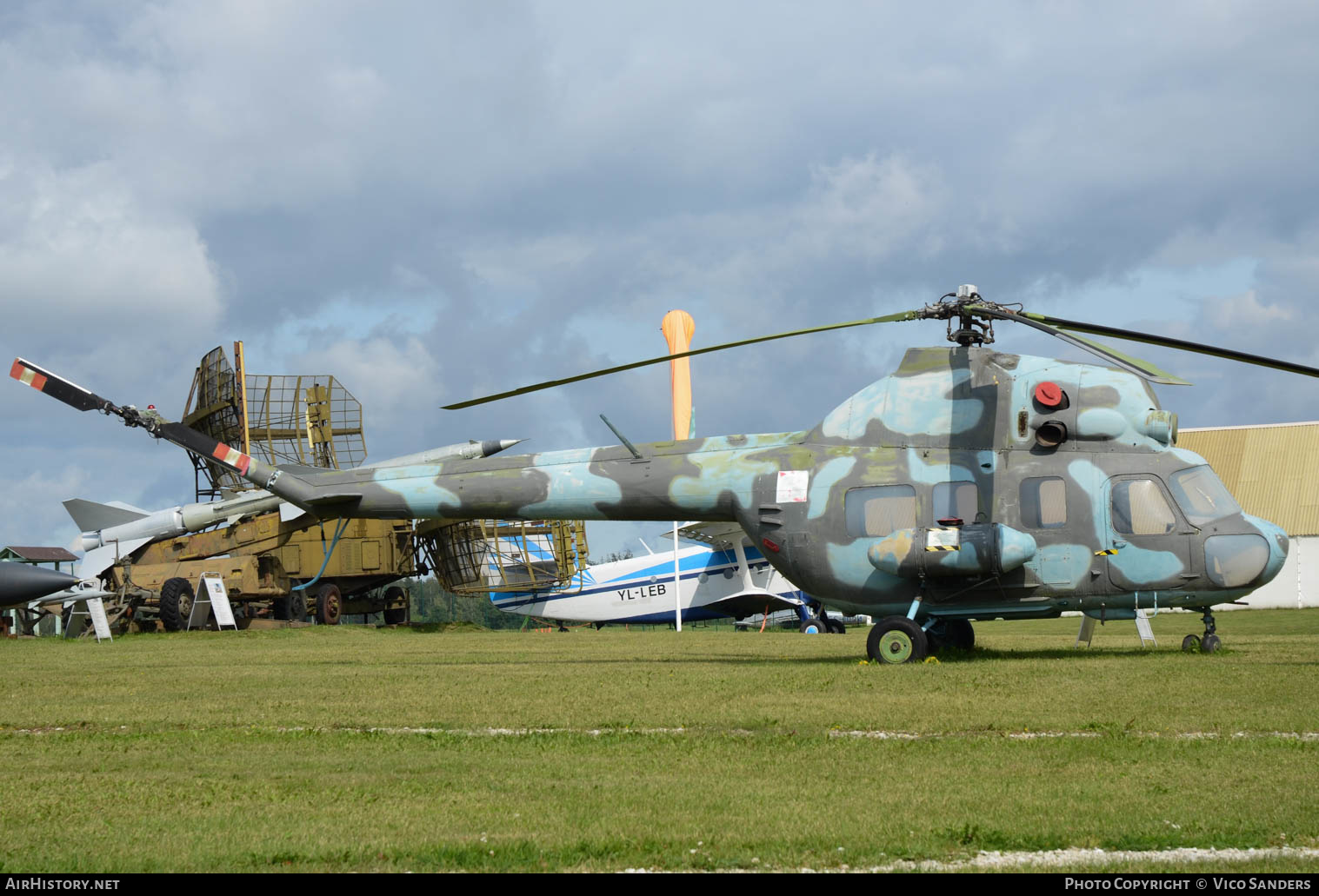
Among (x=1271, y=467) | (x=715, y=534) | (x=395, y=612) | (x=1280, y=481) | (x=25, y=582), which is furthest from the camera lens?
(x=1271, y=467)

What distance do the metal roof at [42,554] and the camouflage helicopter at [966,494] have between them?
33.0 m

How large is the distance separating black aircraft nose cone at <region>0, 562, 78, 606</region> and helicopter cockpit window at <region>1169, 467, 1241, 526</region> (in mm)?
13455

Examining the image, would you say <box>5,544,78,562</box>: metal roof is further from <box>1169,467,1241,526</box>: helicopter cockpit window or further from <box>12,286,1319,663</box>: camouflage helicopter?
<box>1169,467,1241,526</box>: helicopter cockpit window

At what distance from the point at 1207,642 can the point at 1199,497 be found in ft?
7.73

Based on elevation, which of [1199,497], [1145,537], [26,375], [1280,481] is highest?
[26,375]

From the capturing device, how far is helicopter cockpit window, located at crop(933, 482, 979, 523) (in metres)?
15.8

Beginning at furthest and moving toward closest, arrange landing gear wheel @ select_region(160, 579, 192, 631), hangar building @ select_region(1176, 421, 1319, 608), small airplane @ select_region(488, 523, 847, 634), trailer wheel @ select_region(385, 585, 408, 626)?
1. hangar building @ select_region(1176, 421, 1319, 608)
2. trailer wheel @ select_region(385, 585, 408, 626)
3. small airplane @ select_region(488, 523, 847, 634)
4. landing gear wheel @ select_region(160, 579, 192, 631)

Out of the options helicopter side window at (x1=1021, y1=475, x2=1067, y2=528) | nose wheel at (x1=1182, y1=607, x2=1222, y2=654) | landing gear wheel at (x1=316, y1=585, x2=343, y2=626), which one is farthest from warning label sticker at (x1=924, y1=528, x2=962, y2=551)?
landing gear wheel at (x1=316, y1=585, x2=343, y2=626)

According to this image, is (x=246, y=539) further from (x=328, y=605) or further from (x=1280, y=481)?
(x=1280, y=481)

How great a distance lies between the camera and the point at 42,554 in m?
44.8

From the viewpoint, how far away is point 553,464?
17719 millimetres

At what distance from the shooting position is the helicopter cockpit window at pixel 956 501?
1582cm

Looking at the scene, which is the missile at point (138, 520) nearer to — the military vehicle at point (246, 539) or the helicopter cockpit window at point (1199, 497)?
the military vehicle at point (246, 539)

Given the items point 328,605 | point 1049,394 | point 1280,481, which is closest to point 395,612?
point 328,605
